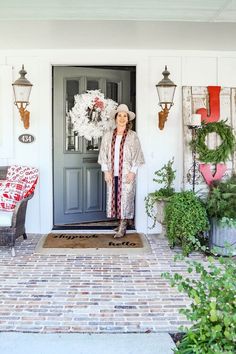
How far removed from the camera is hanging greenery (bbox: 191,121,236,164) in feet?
17.9

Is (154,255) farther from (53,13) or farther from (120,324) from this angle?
(53,13)

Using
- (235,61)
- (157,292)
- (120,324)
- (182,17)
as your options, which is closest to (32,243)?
(157,292)

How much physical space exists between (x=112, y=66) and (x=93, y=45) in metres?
0.61

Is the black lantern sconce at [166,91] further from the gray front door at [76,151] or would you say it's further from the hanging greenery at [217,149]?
the gray front door at [76,151]

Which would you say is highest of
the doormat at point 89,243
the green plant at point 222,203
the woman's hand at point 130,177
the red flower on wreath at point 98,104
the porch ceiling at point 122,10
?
the porch ceiling at point 122,10

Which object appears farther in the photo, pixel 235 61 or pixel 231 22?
pixel 235 61

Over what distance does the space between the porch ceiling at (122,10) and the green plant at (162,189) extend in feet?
6.78

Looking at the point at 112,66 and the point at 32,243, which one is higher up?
the point at 112,66

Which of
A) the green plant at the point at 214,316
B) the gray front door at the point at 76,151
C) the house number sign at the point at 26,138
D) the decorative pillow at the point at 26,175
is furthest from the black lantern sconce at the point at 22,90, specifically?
the green plant at the point at 214,316

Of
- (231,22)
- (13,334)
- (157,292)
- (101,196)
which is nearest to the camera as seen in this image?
(13,334)

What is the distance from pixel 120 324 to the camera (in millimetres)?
2932

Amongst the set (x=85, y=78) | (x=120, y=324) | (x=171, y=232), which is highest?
(x=85, y=78)

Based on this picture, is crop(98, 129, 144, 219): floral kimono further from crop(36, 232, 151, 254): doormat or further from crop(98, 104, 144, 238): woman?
crop(36, 232, 151, 254): doormat

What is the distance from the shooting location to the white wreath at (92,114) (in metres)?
5.83
